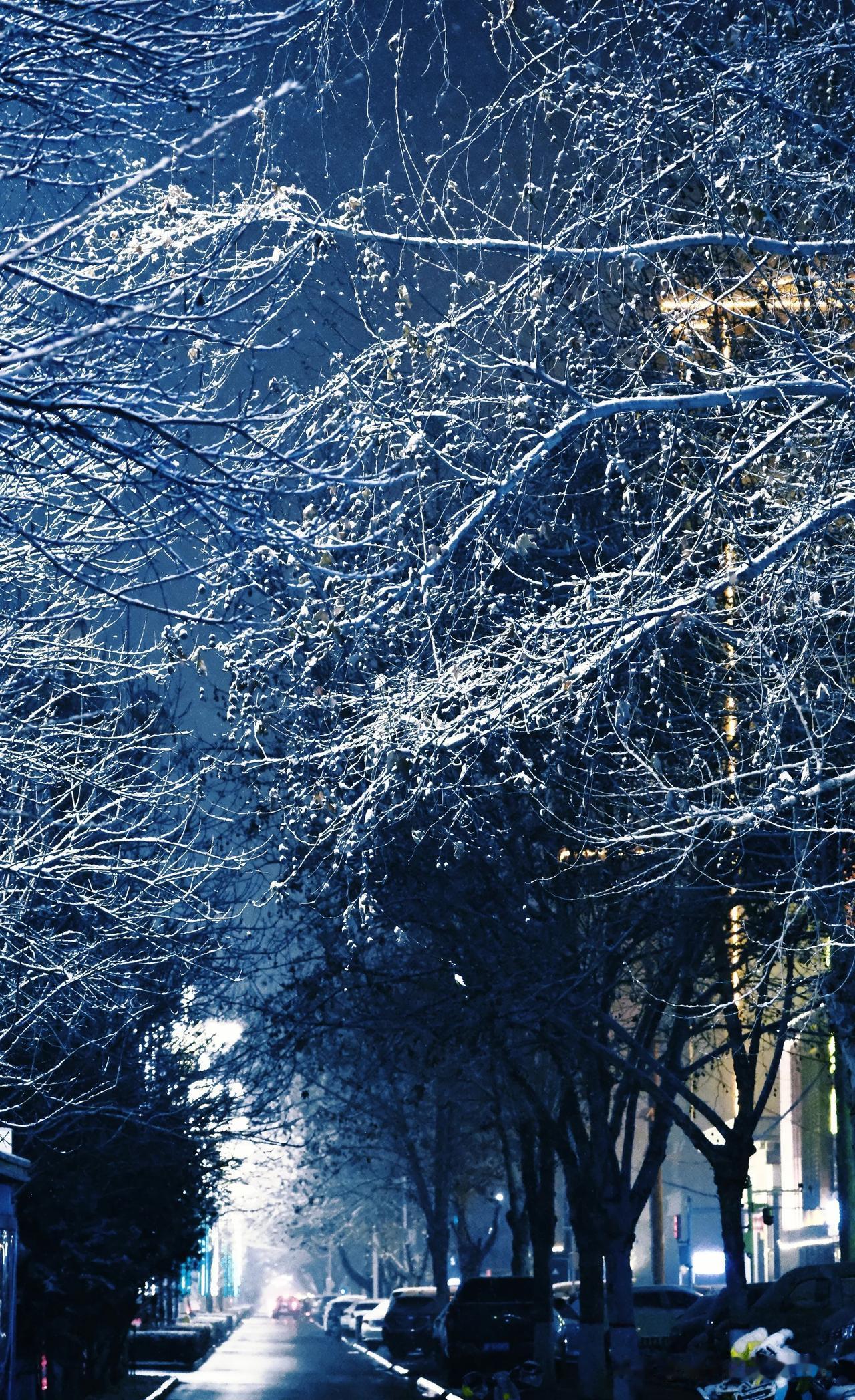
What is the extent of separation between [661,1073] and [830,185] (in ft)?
41.9

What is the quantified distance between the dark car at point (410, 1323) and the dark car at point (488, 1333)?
13.2 meters

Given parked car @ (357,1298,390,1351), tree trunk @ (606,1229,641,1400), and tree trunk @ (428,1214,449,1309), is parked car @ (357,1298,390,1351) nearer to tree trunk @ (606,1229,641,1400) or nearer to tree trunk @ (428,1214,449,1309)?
tree trunk @ (428,1214,449,1309)

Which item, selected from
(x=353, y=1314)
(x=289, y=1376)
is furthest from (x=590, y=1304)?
(x=353, y=1314)

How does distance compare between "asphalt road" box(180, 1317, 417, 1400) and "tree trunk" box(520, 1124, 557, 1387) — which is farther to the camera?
"asphalt road" box(180, 1317, 417, 1400)

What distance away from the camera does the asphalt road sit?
2933 centimetres

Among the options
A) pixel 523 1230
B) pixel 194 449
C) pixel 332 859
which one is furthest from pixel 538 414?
pixel 523 1230

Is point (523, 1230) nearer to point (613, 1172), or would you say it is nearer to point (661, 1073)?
point (613, 1172)

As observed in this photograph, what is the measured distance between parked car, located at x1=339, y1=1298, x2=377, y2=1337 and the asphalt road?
68.6 inches

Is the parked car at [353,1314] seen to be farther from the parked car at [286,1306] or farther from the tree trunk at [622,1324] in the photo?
the parked car at [286,1306]

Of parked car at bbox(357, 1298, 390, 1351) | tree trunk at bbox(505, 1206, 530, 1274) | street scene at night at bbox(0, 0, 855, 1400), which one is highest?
street scene at night at bbox(0, 0, 855, 1400)

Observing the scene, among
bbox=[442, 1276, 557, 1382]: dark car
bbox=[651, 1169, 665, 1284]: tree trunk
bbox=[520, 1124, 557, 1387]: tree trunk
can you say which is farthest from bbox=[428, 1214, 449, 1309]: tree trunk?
bbox=[442, 1276, 557, 1382]: dark car

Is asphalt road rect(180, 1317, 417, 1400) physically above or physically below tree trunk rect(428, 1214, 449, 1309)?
below

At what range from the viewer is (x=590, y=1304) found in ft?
81.3

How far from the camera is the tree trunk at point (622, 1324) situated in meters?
21.7
